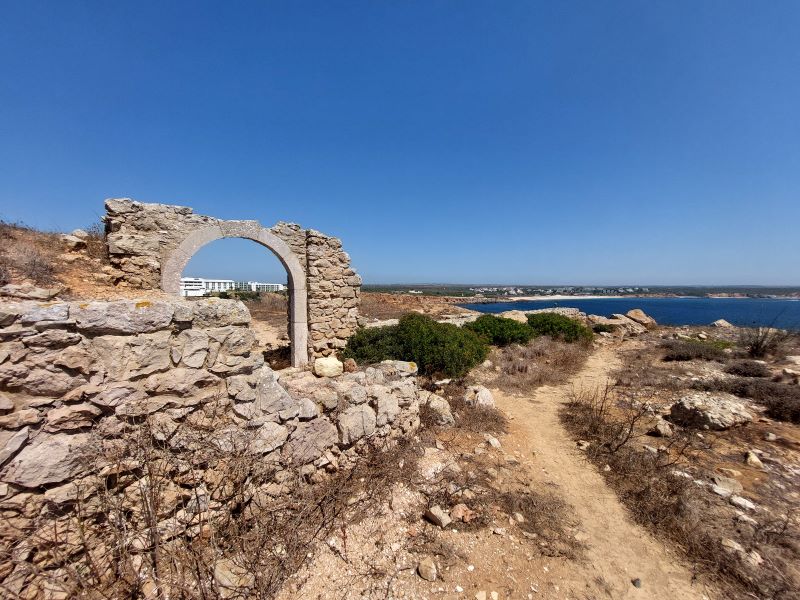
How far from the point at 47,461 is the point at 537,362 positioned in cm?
957

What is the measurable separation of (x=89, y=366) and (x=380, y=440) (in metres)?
3.01

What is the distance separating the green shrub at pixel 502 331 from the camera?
10406mm

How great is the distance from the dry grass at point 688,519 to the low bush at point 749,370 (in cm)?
511

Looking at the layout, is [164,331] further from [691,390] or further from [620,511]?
[691,390]

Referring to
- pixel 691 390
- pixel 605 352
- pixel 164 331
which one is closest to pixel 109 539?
pixel 164 331

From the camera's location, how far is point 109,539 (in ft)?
7.39

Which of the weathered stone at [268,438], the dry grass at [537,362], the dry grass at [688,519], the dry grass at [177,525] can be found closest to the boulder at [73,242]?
the dry grass at [177,525]

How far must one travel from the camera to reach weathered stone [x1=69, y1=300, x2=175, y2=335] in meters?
2.36

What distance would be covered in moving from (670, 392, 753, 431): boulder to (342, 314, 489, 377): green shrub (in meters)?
3.62

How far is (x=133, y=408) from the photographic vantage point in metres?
2.48

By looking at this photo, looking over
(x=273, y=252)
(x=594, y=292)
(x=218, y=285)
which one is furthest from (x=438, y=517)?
(x=594, y=292)

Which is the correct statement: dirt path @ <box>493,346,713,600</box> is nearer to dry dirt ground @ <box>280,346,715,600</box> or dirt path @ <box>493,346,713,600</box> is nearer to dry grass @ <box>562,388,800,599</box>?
dry dirt ground @ <box>280,346,715,600</box>

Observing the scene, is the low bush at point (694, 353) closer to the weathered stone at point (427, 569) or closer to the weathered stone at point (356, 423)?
the weathered stone at point (356, 423)

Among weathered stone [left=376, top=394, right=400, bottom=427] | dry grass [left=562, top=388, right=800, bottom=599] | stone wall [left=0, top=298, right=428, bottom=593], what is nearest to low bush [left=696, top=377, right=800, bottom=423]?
dry grass [left=562, top=388, right=800, bottom=599]
